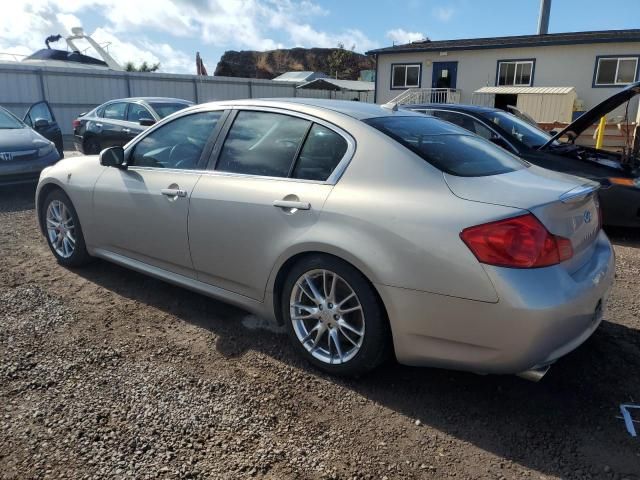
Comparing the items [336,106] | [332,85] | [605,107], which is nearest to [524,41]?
[332,85]

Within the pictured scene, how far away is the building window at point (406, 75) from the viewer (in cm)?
2472

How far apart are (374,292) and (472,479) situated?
97 cm

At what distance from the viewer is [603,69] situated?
2072 cm

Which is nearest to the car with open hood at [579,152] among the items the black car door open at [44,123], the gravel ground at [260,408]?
the gravel ground at [260,408]

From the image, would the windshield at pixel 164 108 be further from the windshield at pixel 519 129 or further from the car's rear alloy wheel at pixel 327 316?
the car's rear alloy wheel at pixel 327 316

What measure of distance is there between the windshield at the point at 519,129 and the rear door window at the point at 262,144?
162 inches

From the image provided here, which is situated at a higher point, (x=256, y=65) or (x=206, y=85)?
(x=256, y=65)

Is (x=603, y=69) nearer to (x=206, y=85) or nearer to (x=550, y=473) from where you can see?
(x=206, y=85)

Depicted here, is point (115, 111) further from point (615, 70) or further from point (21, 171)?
point (615, 70)

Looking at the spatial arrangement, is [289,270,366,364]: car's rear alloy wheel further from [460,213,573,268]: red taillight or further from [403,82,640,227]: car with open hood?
[403,82,640,227]: car with open hood

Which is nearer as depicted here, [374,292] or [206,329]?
[374,292]

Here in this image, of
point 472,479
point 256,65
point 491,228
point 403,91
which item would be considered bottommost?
point 472,479

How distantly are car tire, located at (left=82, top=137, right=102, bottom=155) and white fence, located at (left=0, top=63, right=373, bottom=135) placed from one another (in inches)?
301

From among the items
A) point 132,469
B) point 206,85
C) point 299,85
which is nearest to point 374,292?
point 132,469
